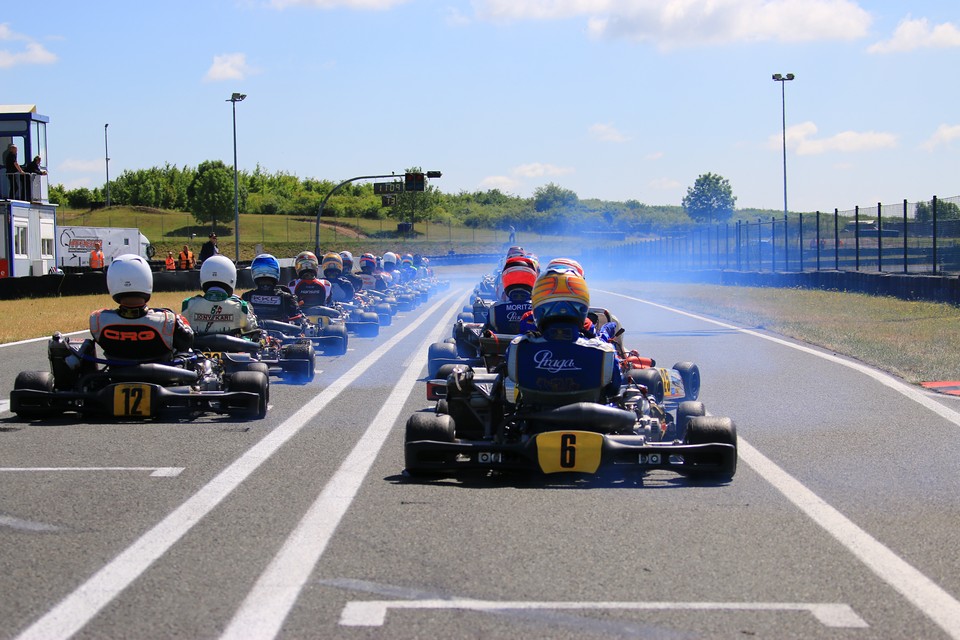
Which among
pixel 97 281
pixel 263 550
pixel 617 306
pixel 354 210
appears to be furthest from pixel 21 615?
pixel 354 210

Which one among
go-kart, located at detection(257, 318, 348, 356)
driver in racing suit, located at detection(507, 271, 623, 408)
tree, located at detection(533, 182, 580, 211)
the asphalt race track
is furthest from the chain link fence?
tree, located at detection(533, 182, 580, 211)

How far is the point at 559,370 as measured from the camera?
299 inches

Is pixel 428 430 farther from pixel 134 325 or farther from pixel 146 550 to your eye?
pixel 134 325

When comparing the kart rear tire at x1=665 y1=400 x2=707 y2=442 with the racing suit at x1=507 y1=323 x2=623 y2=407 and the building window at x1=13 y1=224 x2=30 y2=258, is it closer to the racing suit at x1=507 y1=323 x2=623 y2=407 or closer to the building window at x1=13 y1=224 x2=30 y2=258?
the racing suit at x1=507 y1=323 x2=623 y2=407

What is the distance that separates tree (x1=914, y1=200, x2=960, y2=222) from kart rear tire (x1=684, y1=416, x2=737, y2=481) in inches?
843

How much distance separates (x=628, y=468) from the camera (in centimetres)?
723

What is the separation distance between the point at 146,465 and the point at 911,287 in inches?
861

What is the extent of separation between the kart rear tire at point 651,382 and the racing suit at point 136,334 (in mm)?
3737

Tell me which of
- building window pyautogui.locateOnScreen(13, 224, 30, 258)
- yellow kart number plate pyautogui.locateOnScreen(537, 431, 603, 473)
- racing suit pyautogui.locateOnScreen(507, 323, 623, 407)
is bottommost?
yellow kart number plate pyautogui.locateOnScreen(537, 431, 603, 473)

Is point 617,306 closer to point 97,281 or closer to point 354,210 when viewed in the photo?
point 97,281

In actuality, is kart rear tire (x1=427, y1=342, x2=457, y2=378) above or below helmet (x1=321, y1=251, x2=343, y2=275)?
below

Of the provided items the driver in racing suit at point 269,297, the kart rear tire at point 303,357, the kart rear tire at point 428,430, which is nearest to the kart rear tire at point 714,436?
the kart rear tire at point 428,430

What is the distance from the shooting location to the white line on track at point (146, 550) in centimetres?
437

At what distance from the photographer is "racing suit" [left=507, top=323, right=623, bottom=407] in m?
7.61
